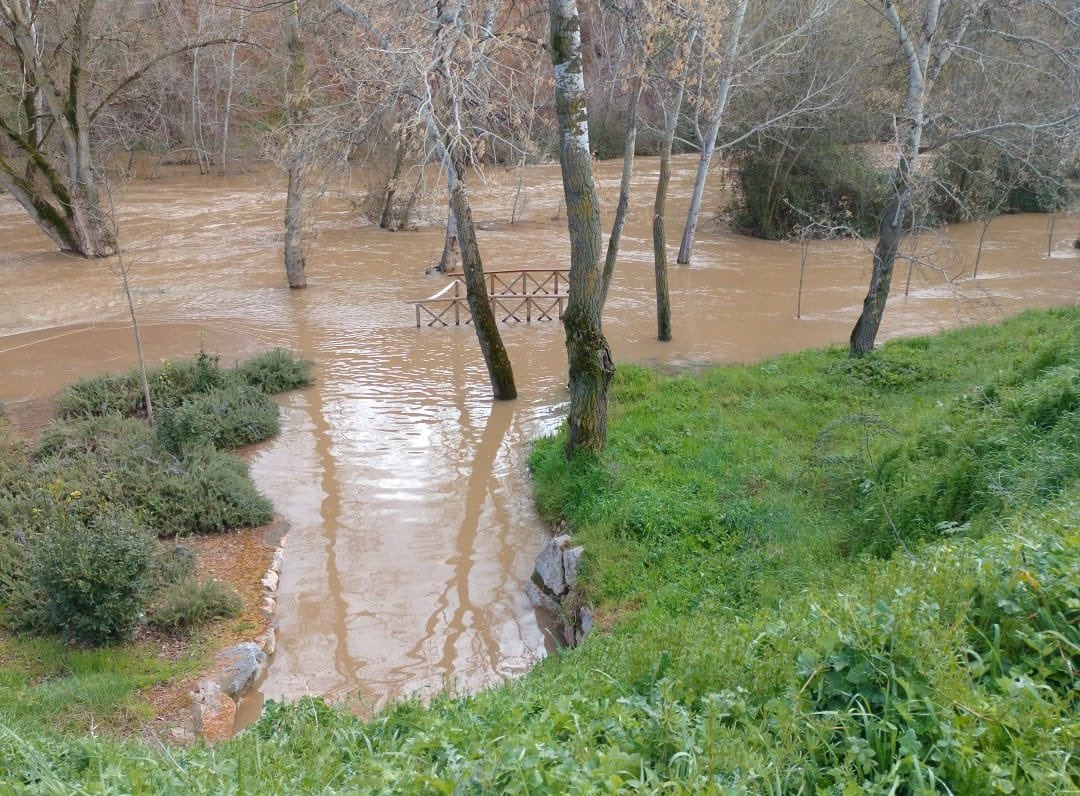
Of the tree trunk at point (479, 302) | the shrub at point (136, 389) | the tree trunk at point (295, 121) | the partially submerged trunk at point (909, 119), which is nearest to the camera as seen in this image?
the partially submerged trunk at point (909, 119)

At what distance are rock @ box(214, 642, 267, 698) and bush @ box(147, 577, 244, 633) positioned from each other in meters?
0.59

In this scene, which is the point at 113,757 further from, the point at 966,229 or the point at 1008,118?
the point at 966,229

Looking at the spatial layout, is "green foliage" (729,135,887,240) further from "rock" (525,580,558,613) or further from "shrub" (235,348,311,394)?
"rock" (525,580,558,613)

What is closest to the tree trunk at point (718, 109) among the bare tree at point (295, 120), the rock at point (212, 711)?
the bare tree at point (295, 120)

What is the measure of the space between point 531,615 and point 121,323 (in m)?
14.1

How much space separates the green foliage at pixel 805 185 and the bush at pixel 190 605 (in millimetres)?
21739

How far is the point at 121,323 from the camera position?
1844 centimetres

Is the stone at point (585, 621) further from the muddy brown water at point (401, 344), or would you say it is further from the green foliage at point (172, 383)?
the green foliage at point (172, 383)

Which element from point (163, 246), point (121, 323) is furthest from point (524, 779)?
point (163, 246)

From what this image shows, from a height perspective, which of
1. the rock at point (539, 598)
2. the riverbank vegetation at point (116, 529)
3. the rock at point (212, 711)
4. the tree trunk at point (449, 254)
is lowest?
the rock at point (539, 598)

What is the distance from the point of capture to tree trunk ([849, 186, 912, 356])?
42.5ft

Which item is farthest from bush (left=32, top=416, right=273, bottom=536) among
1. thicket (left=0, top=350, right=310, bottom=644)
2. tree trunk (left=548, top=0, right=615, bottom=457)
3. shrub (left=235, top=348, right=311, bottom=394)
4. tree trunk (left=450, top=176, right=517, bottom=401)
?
tree trunk (left=450, top=176, right=517, bottom=401)

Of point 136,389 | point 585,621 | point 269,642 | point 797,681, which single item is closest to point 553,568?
point 585,621

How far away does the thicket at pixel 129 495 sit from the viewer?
7.23m
